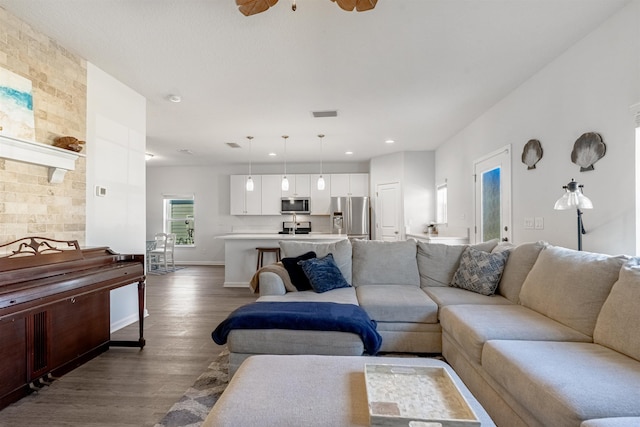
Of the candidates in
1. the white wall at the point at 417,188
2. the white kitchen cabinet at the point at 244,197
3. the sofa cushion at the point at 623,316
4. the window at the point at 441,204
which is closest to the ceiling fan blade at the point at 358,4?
the sofa cushion at the point at 623,316

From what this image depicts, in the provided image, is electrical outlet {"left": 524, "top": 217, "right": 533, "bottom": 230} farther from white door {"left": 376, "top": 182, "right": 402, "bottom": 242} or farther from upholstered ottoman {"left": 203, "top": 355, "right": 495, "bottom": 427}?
white door {"left": 376, "top": 182, "right": 402, "bottom": 242}

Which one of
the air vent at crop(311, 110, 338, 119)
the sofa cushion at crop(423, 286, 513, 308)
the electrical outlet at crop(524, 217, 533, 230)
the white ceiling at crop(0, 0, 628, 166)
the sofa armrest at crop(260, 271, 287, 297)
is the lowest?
the sofa cushion at crop(423, 286, 513, 308)

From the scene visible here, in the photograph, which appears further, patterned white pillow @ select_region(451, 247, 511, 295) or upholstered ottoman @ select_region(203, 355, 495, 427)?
patterned white pillow @ select_region(451, 247, 511, 295)

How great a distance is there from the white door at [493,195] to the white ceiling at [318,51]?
0.73 metres

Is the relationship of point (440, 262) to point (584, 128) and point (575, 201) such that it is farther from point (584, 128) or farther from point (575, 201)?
point (584, 128)

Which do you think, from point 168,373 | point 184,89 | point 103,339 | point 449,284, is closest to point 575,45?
point 449,284

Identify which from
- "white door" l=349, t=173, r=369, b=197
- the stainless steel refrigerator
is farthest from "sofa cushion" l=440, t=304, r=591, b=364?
"white door" l=349, t=173, r=369, b=197

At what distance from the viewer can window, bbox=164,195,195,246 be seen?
8406 millimetres

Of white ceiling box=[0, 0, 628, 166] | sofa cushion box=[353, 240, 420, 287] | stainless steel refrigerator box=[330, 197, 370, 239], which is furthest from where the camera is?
stainless steel refrigerator box=[330, 197, 370, 239]

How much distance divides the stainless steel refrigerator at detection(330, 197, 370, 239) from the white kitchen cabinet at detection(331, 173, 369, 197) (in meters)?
0.38

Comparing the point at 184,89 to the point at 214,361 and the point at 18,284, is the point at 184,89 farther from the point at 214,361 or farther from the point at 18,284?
the point at 214,361

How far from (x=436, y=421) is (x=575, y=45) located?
3.16 meters

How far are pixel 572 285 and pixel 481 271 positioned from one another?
34.3 inches

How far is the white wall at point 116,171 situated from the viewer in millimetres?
3078
